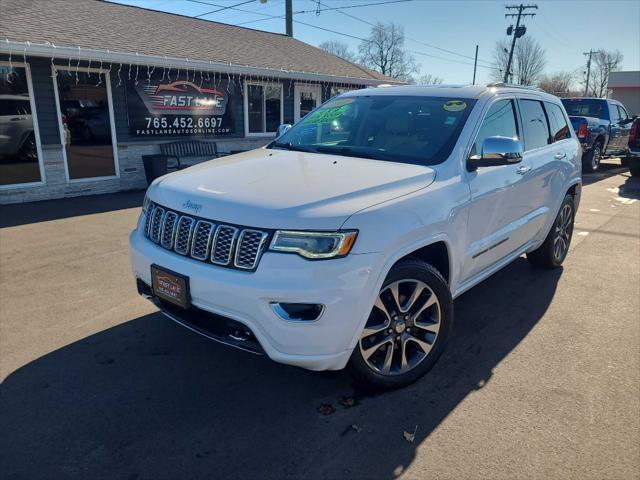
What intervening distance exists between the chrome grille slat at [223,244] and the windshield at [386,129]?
136cm

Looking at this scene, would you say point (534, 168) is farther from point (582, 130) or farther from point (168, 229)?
point (582, 130)

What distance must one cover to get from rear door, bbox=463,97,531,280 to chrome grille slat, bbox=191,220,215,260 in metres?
1.77

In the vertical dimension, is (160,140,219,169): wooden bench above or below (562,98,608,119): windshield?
below

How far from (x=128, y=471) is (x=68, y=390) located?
0.95 meters

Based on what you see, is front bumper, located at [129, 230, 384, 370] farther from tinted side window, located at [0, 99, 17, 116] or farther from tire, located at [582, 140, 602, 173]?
tire, located at [582, 140, 602, 173]

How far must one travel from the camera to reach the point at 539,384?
10.6 ft

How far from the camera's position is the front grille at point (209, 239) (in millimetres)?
2568

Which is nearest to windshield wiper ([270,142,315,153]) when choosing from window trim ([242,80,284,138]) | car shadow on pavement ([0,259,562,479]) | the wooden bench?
car shadow on pavement ([0,259,562,479])

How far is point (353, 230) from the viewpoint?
254 cm

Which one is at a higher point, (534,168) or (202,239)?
(534,168)

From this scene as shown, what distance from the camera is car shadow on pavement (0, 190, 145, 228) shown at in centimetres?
774

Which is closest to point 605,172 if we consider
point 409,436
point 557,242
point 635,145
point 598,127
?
point 598,127

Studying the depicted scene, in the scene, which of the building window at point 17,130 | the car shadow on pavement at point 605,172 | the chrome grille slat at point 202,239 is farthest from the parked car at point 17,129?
the car shadow on pavement at point 605,172

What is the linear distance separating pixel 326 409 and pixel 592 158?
14.5m
